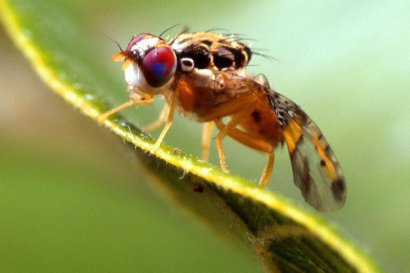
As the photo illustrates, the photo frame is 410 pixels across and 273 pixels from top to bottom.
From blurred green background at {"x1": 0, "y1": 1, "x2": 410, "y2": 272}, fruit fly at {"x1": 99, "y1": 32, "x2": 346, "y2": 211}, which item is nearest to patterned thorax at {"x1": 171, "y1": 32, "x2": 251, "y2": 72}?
fruit fly at {"x1": 99, "y1": 32, "x2": 346, "y2": 211}

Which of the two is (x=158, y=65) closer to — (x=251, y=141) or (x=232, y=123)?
(x=232, y=123)

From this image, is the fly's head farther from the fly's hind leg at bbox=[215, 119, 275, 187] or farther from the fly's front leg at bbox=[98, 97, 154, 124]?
the fly's hind leg at bbox=[215, 119, 275, 187]

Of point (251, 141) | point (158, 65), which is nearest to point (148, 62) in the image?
point (158, 65)

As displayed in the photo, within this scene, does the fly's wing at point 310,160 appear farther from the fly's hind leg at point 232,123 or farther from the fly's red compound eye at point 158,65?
the fly's red compound eye at point 158,65

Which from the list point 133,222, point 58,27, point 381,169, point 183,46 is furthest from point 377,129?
point 58,27

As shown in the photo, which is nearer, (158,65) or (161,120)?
(158,65)

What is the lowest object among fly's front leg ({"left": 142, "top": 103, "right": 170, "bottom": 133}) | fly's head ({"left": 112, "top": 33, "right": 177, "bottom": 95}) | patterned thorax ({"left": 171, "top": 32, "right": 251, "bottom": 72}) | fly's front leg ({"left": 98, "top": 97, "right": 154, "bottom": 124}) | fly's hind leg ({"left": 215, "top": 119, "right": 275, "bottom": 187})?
fly's front leg ({"left": 98, "top": 97, "right": 154, "bottom": 124})

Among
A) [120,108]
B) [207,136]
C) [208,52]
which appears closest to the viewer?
[120,108]

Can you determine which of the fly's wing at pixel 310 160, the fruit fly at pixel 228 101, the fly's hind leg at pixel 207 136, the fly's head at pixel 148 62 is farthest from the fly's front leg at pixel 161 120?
the fly's wing at pixel 310 160
